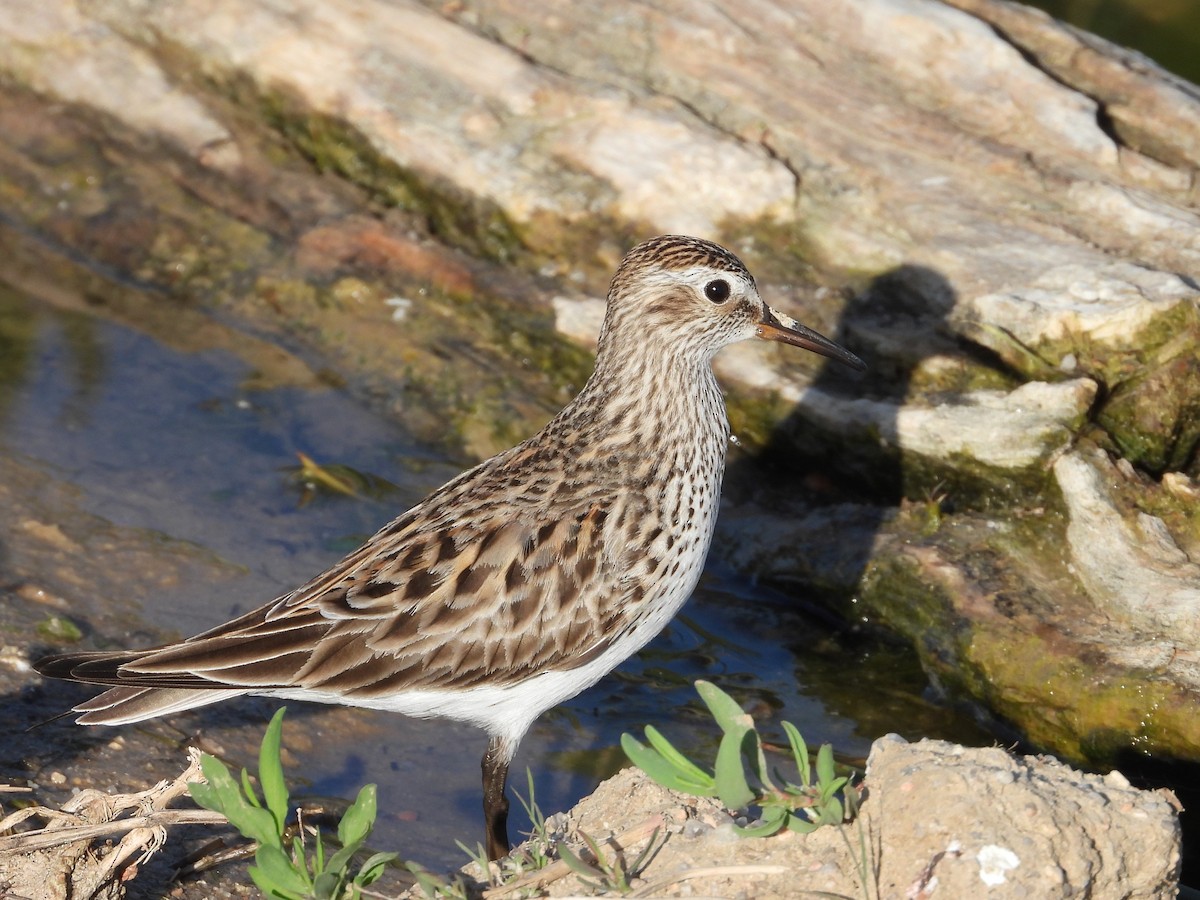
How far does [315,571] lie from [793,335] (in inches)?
100

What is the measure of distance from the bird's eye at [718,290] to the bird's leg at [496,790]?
2036 mm

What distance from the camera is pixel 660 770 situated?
4.22m

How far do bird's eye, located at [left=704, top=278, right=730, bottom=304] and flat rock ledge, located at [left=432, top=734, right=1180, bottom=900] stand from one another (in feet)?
8.01

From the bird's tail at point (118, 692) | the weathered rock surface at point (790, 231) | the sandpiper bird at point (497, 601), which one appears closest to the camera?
the bird's tail at point (118, 692)

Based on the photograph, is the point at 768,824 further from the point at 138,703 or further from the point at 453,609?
the point at 138,703

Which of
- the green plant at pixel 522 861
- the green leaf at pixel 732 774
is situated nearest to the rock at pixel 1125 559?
the green leaf at pixel 732 774

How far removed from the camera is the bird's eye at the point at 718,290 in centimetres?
628

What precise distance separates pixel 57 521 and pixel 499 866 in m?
3.57

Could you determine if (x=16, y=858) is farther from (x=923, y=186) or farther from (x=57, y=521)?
(x=923, y=186)

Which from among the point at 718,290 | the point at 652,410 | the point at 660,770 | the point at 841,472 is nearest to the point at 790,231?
the point at 841,472

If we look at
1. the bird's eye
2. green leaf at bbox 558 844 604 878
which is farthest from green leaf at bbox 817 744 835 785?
the bird's eye

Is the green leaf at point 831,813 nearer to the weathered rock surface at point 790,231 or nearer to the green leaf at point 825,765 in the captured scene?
the green leaf at point 825,765

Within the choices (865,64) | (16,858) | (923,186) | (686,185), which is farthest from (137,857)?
(865,64)

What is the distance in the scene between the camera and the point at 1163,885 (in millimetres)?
4215
